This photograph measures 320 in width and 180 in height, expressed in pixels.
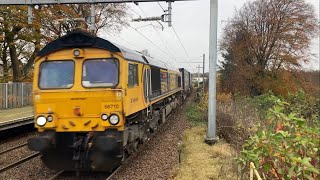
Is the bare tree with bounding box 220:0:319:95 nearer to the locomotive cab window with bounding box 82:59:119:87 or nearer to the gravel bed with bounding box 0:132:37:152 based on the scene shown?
the gravel bed with bounding box 0:132:37:152

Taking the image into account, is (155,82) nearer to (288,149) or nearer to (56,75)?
(56,75)

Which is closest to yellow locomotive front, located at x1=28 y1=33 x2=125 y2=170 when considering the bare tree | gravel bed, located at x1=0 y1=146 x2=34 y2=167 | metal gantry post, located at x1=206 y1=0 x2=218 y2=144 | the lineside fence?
gravel bed, located at x1=0 y1=146 x2=34 y2=167

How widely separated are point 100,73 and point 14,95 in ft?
62.0

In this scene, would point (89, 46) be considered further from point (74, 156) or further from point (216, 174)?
point (216, 174)

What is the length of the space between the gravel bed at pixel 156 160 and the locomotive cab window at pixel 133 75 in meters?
2.21

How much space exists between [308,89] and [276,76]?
2.85 metres

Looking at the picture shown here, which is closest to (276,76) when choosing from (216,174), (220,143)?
(220,143)

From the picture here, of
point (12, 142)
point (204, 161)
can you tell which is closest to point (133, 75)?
point (204, 161)

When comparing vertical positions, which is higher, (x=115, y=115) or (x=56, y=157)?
(x=115, y=115)

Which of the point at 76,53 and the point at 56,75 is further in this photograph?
the point at 56,75

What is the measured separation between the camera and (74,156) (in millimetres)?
8578

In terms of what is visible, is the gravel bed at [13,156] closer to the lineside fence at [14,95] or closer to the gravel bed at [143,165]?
the gravel bed at [143,165]

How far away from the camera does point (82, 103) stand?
873 centimetres

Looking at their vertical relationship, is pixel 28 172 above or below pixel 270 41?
below
